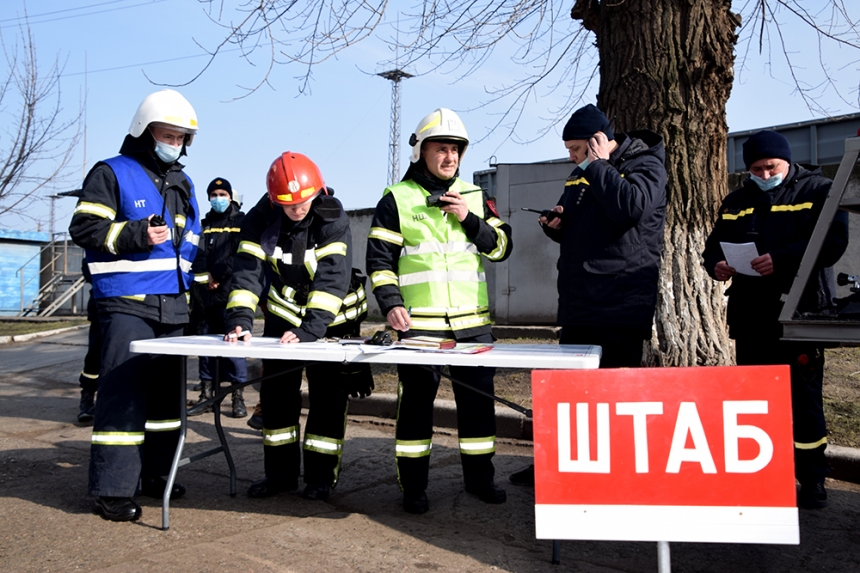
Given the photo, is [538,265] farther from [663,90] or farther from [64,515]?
[64,515]

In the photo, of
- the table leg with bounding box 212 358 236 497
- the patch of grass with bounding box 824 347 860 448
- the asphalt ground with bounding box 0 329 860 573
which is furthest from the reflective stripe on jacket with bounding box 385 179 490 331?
the patch of grass with bounding box 824 347 860 448

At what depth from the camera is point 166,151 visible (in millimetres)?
4188

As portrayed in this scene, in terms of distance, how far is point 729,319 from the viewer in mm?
4281

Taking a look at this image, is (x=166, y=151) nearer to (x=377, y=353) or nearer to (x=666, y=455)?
(x=377, y=353)

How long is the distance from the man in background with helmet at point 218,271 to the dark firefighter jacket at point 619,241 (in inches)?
148

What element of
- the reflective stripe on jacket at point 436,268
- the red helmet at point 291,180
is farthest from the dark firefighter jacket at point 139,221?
the reflective stripe on jacket at point 436,268

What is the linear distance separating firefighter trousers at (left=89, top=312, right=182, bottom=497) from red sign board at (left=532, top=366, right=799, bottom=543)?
229cm

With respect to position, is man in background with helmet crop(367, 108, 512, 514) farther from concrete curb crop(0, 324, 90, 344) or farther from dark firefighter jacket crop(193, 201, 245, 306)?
concrete curb crop(0, 324, 90, 344)

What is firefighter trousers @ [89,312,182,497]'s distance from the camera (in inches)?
148

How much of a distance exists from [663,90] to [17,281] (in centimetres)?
2666

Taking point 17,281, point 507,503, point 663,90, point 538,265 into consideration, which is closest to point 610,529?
point 507,503

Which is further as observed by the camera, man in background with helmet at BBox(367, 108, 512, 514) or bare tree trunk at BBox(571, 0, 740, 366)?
bare tree trunk at BBox(571, 0, 740, 366)

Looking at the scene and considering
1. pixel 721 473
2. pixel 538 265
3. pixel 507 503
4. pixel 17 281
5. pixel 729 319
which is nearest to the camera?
pixel 721 473

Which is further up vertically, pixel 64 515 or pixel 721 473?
pixel 721 473
